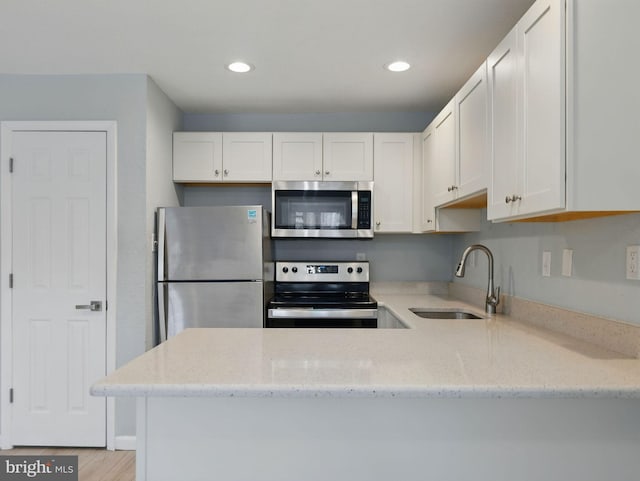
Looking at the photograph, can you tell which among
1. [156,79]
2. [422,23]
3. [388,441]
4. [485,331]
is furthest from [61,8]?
[485,331]

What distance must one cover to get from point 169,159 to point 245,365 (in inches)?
89.1

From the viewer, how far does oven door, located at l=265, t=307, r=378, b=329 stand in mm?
2787

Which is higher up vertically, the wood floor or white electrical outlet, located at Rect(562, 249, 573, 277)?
white electrical outlet, located at Rect(562, 249, 573, 277)

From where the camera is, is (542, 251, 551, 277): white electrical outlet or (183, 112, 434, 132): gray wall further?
(183, 112, 434, 132): gray wall

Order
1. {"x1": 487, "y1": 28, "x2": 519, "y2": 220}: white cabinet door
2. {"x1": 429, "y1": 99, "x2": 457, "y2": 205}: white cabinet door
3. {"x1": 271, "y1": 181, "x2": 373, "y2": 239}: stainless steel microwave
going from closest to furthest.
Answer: {"x1": 487, "y1": 28, "x2": 519, "y2": 220}: white cabinet door
{"x1": 429, "y1": 99, "x2": 457, "y2": 205}: white cabinet door
{"x1": 271, "y1": 181, "x2": 373, "y2": 239}: stainless steel microwave

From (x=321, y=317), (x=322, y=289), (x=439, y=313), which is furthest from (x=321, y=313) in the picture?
(x=439, y=313)

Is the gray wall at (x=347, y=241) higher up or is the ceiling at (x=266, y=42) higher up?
the ceiling at (x=266, y=42)

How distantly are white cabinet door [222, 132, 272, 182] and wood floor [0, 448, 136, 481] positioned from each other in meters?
1.94

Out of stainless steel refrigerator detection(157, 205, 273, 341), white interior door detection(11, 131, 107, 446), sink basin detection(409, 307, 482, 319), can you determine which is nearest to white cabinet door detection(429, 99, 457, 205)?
sink basin detection(409, 307, 482, 319)

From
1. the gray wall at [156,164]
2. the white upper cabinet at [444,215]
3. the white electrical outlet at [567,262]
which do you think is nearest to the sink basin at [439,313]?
the white upper cabinet at [444,215]

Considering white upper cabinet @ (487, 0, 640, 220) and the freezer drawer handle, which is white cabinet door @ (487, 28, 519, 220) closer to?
white upper cabinet @ (487, 0, 640, 220)

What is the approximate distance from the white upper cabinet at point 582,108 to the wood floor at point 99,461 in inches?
99.6

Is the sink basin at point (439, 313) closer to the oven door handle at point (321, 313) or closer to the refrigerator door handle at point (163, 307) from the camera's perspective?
the oven door handle at point (321, 313)

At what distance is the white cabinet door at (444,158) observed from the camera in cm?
235
